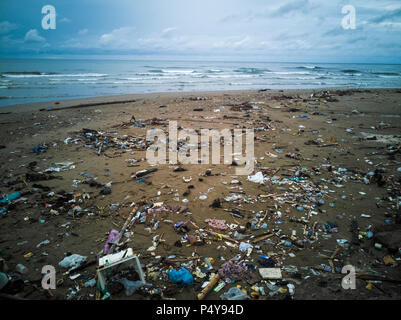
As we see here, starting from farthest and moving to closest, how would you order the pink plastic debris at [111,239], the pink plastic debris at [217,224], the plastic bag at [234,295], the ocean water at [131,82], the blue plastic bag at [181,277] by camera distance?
the ocean water at [131,82] → the pink plastic debris at [217,224] → the pink plastic debris at [111,239] → the blue plastic bag at [181,277] → the plastic bag at [234,295]

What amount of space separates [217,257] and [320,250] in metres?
1.35

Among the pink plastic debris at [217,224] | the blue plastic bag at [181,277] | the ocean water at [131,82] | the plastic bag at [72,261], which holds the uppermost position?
the ocean water at [131,82]

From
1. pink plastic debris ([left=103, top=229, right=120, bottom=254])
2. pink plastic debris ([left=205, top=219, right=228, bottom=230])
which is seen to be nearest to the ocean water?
pink plastic debris ([left=103, top=229, right=120, bottom=254])

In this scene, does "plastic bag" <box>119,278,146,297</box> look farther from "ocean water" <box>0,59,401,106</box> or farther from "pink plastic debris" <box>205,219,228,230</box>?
"ocean water" <box>0,59,401,106</box>

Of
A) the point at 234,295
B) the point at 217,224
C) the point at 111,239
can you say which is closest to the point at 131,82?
the point at 111,239

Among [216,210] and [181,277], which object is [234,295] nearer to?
[181,277]

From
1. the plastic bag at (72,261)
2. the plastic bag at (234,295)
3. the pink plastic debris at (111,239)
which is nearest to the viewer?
the plastic bag at (234,295)

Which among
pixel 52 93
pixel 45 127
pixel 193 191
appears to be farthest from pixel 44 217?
pixel 52 93

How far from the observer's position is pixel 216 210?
3.28 metres

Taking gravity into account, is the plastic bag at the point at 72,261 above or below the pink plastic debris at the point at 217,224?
below

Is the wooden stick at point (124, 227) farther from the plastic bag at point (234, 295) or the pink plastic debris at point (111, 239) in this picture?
the plastic bag at point (234, 295)

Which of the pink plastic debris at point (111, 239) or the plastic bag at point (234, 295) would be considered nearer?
the plastic bag at point (234, 295)

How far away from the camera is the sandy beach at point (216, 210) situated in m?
2.17

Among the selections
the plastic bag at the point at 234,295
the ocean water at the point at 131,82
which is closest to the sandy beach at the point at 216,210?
the plastic bag at the point at 234,295
